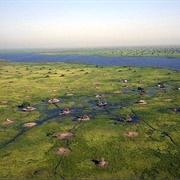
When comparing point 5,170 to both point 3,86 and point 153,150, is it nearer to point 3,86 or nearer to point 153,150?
point 153,150

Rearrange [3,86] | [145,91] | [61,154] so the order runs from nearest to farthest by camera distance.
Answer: [61,154] → [145,91] → [3,86]

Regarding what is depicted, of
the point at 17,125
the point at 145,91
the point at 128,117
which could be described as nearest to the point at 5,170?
the point at 17,125

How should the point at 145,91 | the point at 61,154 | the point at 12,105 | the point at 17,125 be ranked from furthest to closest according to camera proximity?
the point at 145,91 → the point at 12,105 → the point at 17,125 → the point at 61,154

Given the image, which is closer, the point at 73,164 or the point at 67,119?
the point at 73,164

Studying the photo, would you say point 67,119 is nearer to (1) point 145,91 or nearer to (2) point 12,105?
(2) point 12,105

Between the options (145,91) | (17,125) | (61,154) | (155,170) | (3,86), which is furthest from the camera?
(3,86)

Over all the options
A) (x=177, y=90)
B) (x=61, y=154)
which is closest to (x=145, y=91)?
(x=177, y=90)
